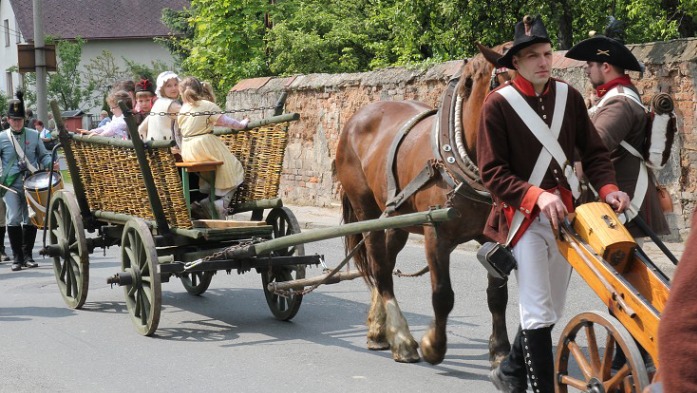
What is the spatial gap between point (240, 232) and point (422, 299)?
6.60 ft

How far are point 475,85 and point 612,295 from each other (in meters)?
2.12

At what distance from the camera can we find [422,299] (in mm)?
9023

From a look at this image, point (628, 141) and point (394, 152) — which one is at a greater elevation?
point (628, 141)

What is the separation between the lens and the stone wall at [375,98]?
35.5 feet

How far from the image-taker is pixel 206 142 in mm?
8250

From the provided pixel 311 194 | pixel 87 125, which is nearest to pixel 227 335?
pixel 311 194

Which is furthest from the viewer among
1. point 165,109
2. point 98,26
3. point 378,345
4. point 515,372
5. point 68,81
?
point 98,26

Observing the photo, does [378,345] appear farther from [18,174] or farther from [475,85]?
[18,174]

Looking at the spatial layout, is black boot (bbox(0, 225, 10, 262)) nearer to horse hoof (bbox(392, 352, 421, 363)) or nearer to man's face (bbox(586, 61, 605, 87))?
horse hoof (bbox(392, 352, 421, 363))

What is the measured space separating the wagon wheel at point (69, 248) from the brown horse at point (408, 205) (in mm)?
2172

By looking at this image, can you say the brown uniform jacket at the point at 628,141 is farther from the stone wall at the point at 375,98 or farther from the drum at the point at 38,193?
the drum at the point at 38,193

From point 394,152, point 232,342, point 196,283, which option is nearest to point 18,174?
point 196,283

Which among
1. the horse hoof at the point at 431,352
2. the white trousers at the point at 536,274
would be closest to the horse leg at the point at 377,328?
the horse hoof at the point at 431,352

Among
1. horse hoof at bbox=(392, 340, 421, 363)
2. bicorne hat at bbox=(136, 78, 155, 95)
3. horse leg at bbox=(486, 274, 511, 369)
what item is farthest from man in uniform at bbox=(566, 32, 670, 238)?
bicorne hat at bbox=(136, 78, 155, 95)
